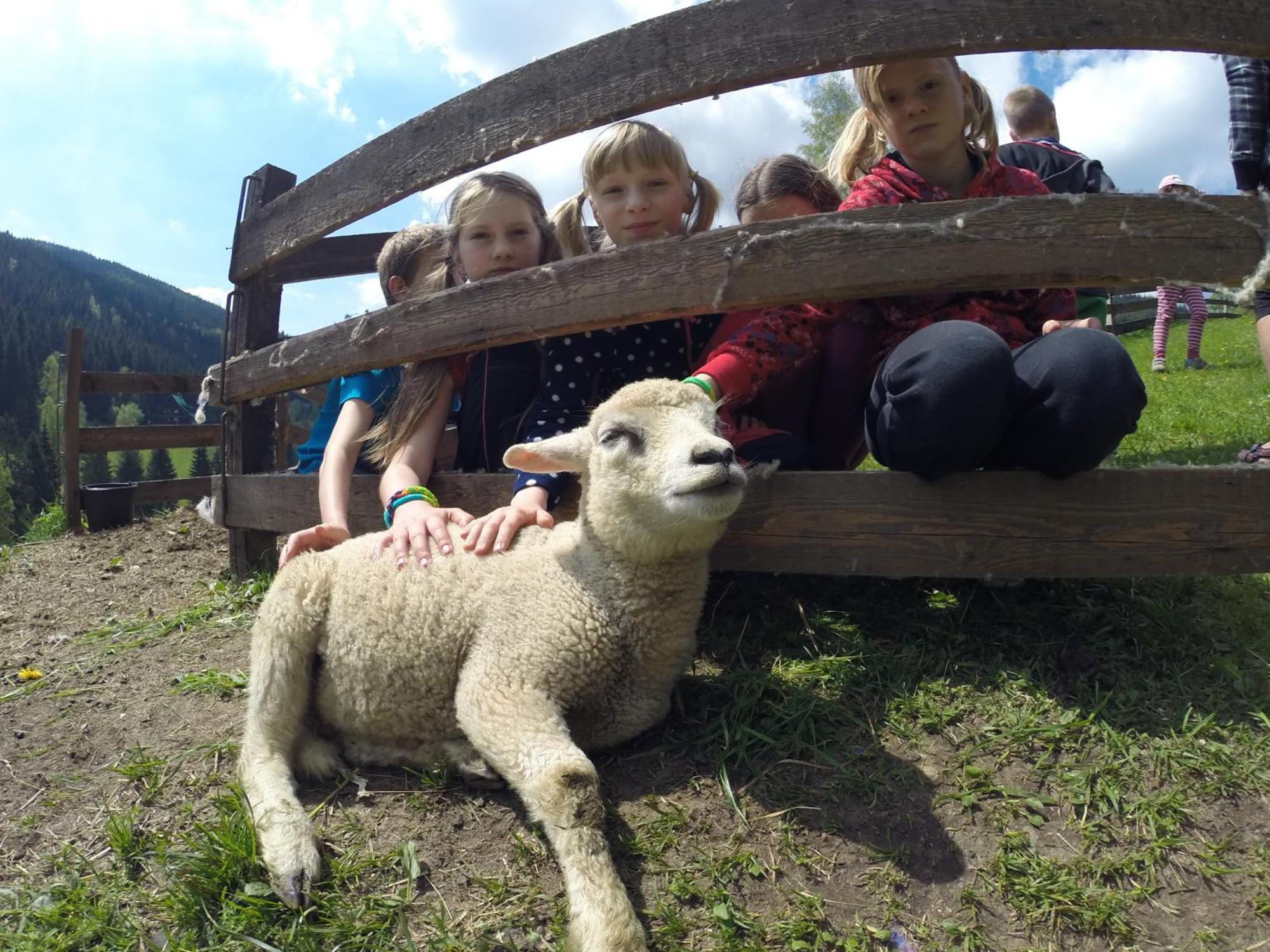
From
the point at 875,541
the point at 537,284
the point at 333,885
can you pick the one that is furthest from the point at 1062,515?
the point at 333,885

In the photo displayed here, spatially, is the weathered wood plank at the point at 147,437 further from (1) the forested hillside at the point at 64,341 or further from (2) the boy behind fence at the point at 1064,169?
(1) the forested hillside at the point at 64,341

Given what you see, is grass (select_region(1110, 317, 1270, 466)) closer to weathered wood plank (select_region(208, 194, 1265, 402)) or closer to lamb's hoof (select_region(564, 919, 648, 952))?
weathered wood plank (select_region(208, 194, 1265, 402))

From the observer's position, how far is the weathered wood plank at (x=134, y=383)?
9.59 m

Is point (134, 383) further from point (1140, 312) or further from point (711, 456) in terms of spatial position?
point (1140, 312)

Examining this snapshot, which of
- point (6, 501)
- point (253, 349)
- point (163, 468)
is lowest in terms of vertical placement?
point (6, 501)

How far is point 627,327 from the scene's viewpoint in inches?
131

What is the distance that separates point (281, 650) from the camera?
2.42 m

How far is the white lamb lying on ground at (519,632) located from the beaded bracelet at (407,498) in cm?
43

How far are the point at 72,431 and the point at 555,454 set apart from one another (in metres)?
9.27

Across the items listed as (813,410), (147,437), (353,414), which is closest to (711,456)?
(813,410)

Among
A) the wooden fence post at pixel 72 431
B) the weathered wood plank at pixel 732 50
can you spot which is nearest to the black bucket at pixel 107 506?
the wooden fence post at pixel 72 431

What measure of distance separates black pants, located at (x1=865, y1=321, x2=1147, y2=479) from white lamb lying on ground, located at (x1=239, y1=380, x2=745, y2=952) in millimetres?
602

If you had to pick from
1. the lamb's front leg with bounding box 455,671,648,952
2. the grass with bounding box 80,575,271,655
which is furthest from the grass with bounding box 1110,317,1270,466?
the grass with bounding box 80,575,271,655

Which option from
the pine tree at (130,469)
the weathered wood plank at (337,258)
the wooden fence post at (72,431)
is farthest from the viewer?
the pine tree at (130,469)
